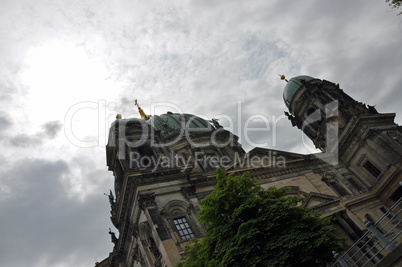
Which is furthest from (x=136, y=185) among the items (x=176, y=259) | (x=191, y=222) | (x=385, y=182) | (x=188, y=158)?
(x=385, y=182)

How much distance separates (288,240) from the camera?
14430mm

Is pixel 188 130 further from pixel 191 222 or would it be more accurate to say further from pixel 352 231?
pixel 352 231

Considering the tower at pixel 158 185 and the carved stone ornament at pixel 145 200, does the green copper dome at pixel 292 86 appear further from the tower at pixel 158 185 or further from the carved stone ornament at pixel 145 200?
the carved stone ornament at pixel 145 200

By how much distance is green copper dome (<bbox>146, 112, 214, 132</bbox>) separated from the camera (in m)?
40.5

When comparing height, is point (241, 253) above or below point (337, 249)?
above

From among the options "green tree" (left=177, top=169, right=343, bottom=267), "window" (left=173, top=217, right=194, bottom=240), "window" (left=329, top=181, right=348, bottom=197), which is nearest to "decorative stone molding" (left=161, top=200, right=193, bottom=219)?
Result: "window" (left=173, top=217, right=194, bottom=240)

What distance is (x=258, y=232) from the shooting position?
47.4 ft

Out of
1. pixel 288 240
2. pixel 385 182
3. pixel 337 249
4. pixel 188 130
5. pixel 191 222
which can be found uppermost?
pixel 188 130

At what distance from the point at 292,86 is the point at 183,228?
82.9 feet

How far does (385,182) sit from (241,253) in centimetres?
1961

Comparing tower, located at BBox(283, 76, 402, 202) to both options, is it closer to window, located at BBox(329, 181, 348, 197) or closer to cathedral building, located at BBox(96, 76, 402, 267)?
cathedral building, located at BBox(96, 76, 402, 267)

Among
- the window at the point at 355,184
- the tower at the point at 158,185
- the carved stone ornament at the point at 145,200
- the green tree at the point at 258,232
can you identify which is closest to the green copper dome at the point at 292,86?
the tower at the point at 158,185

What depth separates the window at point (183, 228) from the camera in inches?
851

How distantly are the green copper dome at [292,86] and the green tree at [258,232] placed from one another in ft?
82.7
